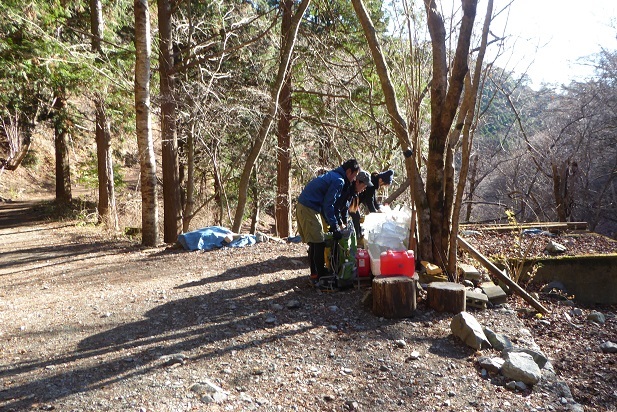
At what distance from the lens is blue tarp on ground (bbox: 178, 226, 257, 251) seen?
8.65 metres

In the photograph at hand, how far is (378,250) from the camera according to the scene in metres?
5.80

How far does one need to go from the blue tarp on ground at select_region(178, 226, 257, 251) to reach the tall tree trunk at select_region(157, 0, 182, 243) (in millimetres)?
2081

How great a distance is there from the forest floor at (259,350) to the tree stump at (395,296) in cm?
10

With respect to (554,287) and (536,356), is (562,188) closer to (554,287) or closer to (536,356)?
(554,287)

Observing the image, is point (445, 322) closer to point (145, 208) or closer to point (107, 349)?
point (107, 349)

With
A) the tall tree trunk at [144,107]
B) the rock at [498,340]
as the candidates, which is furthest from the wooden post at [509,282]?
the tall tree trunk at [144,107]

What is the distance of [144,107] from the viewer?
9.13 meters

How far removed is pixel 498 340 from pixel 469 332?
1.00 feet

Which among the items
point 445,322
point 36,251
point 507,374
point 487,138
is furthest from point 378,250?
point 487,138

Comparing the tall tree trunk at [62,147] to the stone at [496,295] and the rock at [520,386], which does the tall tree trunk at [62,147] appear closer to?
the stone at [496,295]

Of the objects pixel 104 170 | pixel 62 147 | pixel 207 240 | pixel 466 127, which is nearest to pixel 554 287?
pixel 466 127

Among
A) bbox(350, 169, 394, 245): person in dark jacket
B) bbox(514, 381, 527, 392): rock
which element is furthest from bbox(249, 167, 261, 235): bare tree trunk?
bbox(514, 381, 527, 392): rock

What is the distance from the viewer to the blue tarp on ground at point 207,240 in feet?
28.4

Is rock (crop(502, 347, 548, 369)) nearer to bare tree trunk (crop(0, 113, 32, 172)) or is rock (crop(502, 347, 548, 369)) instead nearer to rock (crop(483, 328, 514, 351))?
rock (crop(483, 328, 514, 351))
